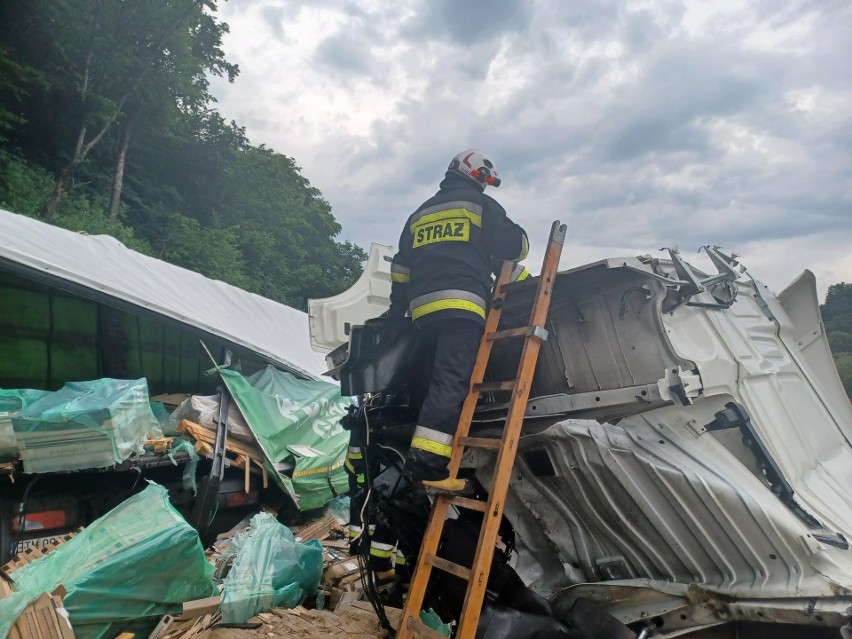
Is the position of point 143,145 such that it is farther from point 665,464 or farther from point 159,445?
point 665,464

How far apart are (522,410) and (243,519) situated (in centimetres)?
312

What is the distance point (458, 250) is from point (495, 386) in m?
0.62

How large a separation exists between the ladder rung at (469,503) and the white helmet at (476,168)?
4.69 ft

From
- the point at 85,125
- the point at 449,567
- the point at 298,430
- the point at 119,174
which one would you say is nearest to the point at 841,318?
the point at 298,430

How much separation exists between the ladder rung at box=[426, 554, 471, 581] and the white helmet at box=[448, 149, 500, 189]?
65.9 inches

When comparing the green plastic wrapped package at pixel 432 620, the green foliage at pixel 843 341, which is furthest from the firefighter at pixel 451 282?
the green foliage at pixel 843 341

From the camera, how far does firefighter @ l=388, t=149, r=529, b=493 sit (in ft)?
7.43

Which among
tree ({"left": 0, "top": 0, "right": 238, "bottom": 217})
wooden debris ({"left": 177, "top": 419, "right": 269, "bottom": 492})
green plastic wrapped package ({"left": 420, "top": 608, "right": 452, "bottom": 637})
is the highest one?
tree ({"left": 0, "top": 0, "right": 238, "bottom": 217})

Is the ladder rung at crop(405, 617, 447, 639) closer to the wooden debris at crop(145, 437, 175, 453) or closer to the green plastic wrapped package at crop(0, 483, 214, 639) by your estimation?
the green plastic wrapped package at crop(0, 483, 214, 639)

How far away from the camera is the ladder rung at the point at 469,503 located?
218 cm

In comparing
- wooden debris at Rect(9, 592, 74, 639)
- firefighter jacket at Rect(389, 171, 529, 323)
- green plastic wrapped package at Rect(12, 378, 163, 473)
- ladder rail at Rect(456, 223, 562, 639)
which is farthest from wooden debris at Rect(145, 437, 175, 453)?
ladder rail at Rect(456, 223, 562, 639)

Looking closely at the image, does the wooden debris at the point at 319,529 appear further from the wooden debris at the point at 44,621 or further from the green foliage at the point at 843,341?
the green foliage at the point at 843,341

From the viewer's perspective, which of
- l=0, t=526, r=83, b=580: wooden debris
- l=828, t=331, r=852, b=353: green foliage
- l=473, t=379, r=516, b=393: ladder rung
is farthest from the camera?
l=828, t=331, r=852, b=353: green foliage

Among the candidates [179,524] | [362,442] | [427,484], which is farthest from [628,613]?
[179,524]
